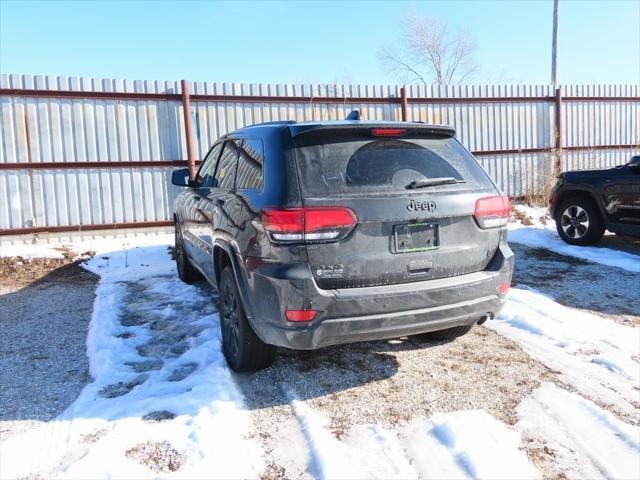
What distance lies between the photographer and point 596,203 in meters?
7.81

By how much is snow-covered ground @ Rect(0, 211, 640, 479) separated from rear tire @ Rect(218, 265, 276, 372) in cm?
13

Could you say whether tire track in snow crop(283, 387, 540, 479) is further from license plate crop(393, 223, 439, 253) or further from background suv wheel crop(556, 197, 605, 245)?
background suv wheel crop(556, 197, 605, 245)

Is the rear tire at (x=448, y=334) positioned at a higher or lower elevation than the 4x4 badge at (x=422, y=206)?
lower

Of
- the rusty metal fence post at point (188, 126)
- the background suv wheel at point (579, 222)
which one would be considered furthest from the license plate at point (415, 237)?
the rusty metal fence post at point (188, 126)

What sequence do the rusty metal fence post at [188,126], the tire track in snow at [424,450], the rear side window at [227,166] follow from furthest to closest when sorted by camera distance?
the rusty metal fence post at [188,126], the rear side window at [227,166], the tire track in snow at [424,450]

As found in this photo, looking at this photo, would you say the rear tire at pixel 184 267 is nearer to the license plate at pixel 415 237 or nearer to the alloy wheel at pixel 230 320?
the alloy wheel at pixel 230 320

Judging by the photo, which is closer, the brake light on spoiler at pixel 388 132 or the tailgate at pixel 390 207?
the tailgate at pixel 390 207

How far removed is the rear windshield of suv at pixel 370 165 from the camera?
3014mm

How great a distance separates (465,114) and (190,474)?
1110cm

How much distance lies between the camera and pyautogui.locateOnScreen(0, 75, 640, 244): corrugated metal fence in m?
8.82

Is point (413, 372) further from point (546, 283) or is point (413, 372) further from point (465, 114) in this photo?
point (465, 114)

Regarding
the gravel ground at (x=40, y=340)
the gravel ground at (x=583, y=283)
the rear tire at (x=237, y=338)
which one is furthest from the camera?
the gravel ground at (x=583, y=283)

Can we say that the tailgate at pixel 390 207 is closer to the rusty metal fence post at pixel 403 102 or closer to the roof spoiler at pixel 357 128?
the roof spoiler at pixel 357 128

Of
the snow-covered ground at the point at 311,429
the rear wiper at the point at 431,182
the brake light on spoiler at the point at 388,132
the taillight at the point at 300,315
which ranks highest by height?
the brake light on spoiler at the point at 388,132
